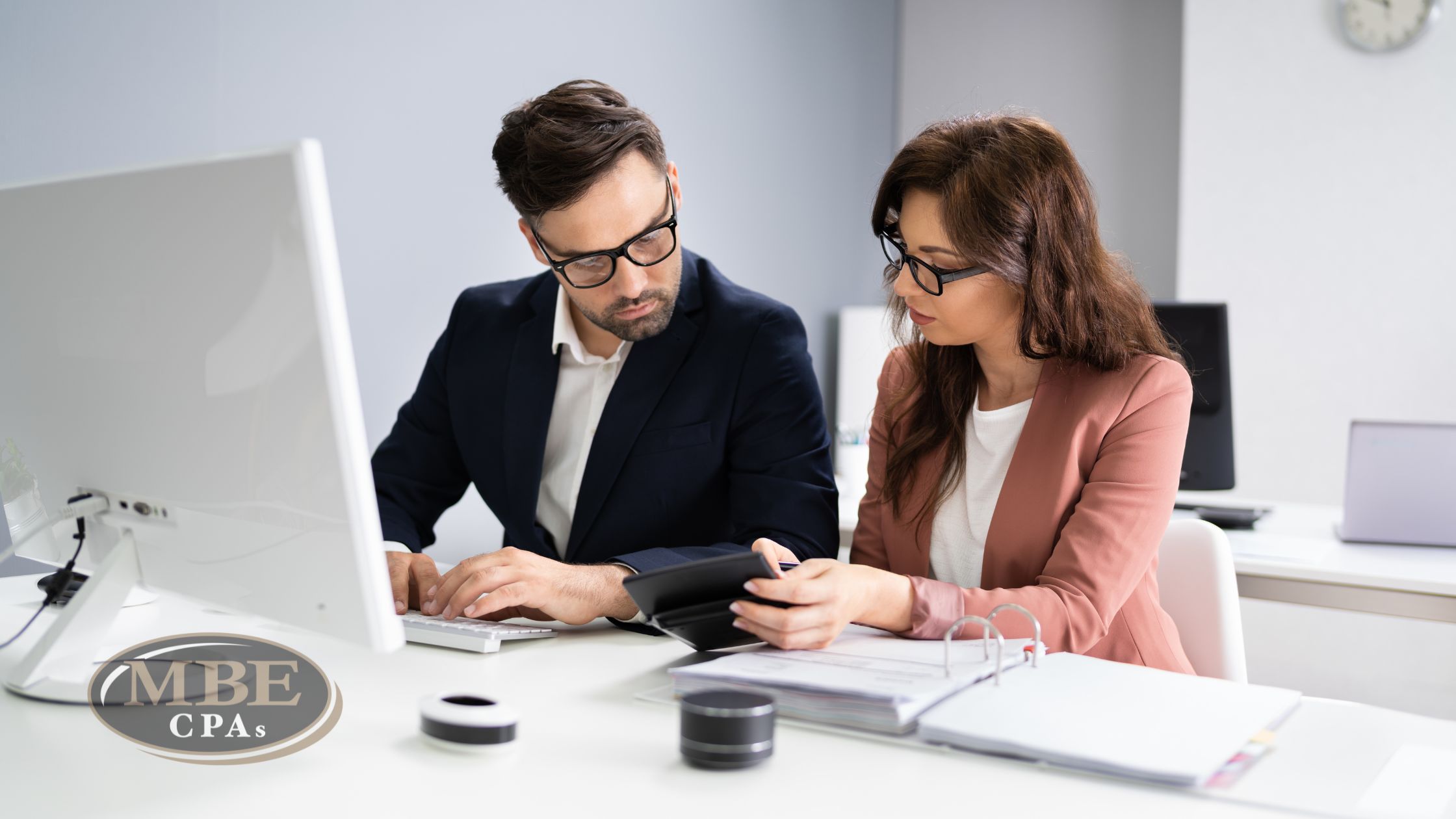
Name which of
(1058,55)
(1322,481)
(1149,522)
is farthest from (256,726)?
(1058,55)

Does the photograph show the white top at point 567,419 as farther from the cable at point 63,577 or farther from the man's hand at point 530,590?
the cable at point 63,577

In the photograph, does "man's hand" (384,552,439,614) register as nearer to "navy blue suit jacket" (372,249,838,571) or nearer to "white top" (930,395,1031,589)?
"navy blue suit jacket" (372,249,838,571)

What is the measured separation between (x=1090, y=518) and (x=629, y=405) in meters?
0.72

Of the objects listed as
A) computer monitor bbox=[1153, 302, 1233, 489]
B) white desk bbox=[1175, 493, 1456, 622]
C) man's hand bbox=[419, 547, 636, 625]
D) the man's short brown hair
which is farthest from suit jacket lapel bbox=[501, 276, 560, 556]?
computer monitor bbox=[1153, 302, 1233, 489]

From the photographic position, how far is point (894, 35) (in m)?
5.18

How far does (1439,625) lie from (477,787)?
3.51 metres

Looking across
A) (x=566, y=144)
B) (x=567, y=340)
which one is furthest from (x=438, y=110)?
(x=566, y=144)

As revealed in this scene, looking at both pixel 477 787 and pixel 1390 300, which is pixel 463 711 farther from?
pixel 1390 300

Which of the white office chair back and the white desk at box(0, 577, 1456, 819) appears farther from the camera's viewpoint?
the white office chair back

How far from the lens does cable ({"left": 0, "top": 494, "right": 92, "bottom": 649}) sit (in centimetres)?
112

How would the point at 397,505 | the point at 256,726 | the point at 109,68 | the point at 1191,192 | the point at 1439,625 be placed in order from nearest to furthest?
1. the point at 256,726
2. the point at 397,505
3. the point at 109,68
4. the point at 1439,625
5. the point at 1191,192

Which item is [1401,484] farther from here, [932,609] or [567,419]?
[567,419]

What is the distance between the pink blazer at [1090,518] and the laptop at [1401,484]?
4.00ft

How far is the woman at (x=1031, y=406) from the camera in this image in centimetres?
139
